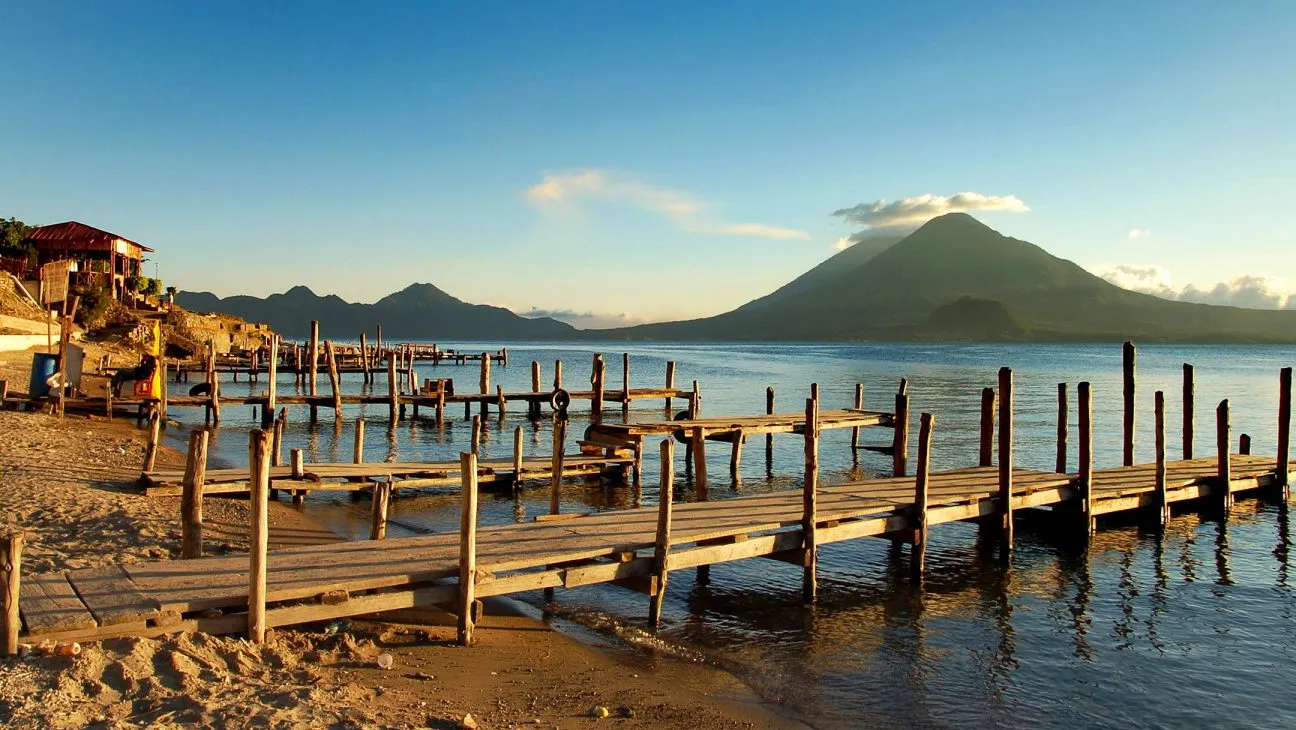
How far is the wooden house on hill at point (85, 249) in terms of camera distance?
5644 cm

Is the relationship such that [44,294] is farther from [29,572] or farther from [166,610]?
[166,610]

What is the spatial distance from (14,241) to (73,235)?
3276mm

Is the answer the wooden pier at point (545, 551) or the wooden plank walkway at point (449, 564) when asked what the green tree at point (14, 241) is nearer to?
the wooden pier at point (545, 551)

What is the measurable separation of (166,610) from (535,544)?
4.23m

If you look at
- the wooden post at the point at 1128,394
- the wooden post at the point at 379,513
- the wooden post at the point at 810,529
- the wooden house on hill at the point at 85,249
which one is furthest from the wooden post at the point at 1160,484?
the wooden house on hill at the point at 85,249

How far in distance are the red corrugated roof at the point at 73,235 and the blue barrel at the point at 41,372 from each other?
34576 mm

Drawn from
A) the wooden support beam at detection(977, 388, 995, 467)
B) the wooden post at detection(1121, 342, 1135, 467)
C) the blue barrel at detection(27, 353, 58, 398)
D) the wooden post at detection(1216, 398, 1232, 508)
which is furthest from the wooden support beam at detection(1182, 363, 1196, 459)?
the blue barrel at detection(27, 353, 58, 398)

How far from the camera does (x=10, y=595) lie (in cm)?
730

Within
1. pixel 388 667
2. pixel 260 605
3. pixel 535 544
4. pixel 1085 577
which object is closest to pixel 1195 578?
pixel 1085 577

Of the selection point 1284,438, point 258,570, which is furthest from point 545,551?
point 1284,438

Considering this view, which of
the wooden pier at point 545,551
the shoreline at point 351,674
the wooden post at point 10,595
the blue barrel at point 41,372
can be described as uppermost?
the blue barrel at point 41,372

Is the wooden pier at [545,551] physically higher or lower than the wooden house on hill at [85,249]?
lower

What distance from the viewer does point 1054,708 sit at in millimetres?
9742

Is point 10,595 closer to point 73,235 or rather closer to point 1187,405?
point 1187,405
